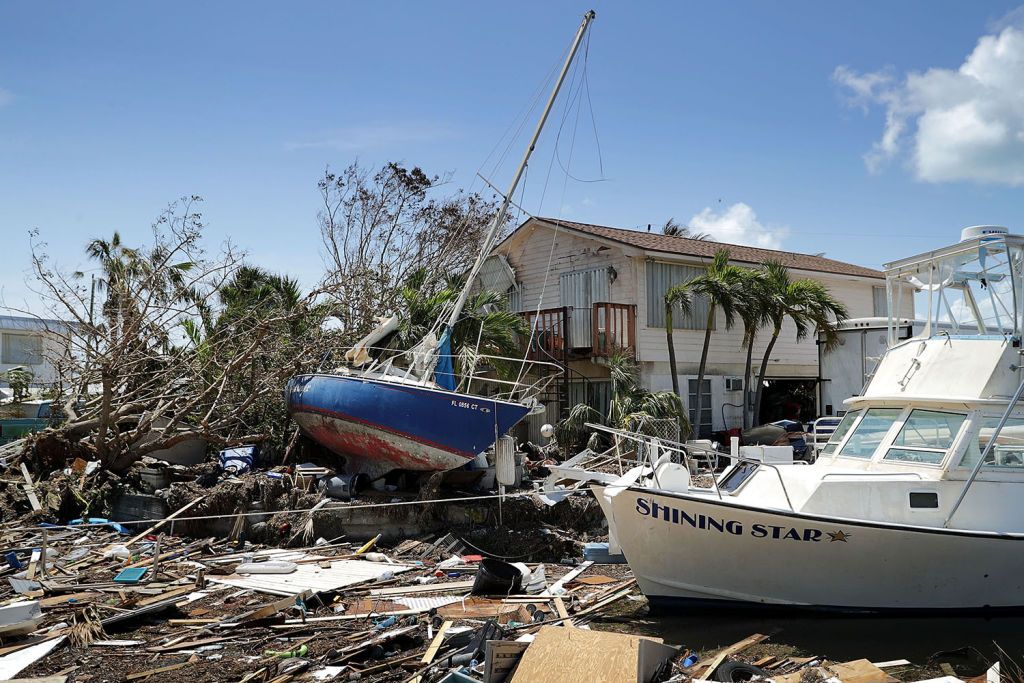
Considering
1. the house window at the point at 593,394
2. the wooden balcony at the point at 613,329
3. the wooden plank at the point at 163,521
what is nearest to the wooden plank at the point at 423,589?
the wooden plank at the point at 163,521

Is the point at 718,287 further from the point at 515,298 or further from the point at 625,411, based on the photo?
the point at 515,298

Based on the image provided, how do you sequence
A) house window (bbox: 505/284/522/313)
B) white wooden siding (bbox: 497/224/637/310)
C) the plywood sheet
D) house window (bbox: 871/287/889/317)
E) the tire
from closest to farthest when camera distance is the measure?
the plywood sheet → the tire → white wooden siding (bbox: 497/224/637/310) → house window (bbox: 505/284/522/313) → house window (bbox: 871/287/889/317)

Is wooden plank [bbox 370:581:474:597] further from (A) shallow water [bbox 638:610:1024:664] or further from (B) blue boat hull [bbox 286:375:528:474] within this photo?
(B) blue boat hull [bbox 286:375:528:474]

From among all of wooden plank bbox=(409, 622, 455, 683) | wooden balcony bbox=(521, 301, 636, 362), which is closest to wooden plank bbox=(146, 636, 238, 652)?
wooden plank bbox=(409, 622, 455, 683)

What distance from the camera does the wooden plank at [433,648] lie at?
22.7 ft

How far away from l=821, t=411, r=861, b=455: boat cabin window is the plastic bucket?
14.0 feet

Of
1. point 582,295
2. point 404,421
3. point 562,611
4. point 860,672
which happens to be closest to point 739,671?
point 860,672

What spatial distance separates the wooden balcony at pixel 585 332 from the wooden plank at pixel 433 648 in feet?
34.6

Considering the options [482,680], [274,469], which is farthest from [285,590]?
[274,469]

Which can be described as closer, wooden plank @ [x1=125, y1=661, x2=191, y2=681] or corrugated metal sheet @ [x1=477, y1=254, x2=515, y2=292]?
wooden plank @ [x1=125, y1=661, x2=191, y2=681]

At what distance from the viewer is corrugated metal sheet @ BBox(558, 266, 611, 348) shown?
19.4 m

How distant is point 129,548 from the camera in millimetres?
12000

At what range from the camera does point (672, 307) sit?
1930cm

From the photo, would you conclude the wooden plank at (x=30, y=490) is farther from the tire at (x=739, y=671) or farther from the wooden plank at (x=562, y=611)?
the tire at (x=739, y=671)
